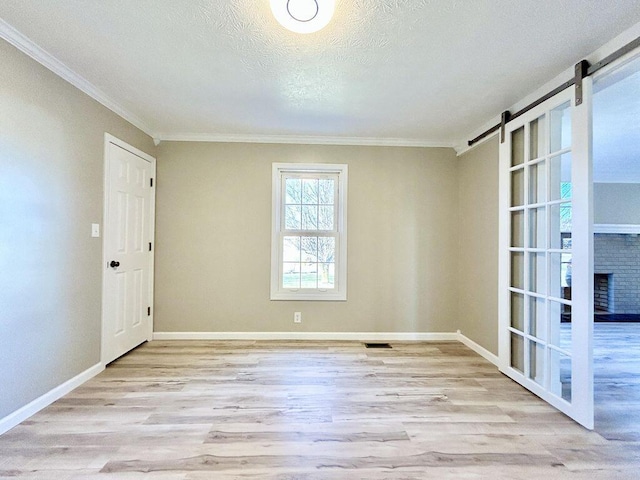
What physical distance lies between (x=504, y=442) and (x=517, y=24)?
2383 mm

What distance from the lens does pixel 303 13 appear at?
1545 millimetres

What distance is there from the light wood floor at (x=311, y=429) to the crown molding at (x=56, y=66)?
2.35 metres

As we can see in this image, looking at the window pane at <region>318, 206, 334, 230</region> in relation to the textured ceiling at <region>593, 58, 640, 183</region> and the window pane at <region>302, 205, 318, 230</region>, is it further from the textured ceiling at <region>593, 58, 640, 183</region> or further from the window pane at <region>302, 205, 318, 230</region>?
the textured ceiling at <region>593, 58, 640, 183</region>

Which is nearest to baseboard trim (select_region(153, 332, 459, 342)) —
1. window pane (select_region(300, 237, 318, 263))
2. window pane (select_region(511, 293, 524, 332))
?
window pane (select_region(300, 237, 318, 263))

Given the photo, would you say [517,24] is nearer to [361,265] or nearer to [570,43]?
[570,43]

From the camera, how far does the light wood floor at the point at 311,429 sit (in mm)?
1572

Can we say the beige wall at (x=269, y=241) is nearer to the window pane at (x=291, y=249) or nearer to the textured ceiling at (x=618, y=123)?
the window pane at (x=291, y=249)

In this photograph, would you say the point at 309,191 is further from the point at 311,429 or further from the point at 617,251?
the point at 617,251

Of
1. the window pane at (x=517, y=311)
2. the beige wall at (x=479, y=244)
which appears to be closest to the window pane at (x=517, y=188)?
the beige wall at (x=479, y=244)

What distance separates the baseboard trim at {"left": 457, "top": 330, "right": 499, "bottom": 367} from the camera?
2.94 meters

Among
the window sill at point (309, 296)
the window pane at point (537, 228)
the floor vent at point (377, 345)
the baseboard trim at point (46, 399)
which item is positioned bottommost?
the floor vent at point (377, 345)

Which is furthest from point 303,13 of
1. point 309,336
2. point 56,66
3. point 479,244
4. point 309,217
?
point 309,336

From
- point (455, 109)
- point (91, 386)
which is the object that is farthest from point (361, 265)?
point (91, 386)

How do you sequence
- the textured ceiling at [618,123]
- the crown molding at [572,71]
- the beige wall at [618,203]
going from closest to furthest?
1. the crown molding at [572,71]
2. the textured ceiling at [618,123]
3. the beige wall at [618,203]
